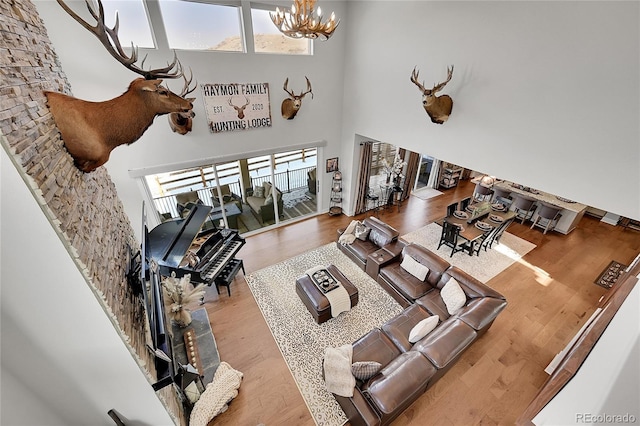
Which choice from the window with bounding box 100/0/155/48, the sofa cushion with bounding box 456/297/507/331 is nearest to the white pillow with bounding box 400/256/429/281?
the sofa cushion with bounding box 456/297/507/331

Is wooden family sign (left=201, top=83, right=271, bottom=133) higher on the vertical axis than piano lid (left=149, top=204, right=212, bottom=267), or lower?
higher

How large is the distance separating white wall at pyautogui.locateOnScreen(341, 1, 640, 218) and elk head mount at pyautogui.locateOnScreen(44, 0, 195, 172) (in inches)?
165

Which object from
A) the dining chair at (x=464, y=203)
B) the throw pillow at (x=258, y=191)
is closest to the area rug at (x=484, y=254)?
the dining chair at (x=464, y=203)

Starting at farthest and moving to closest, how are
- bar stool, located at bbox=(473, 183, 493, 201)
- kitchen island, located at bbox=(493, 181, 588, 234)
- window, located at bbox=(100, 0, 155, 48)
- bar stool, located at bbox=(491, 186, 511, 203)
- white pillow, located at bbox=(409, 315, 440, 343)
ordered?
bar stool, located at bbox=(473, 183, 493, 201)
bar stool, located at bbox=(491, 186, 511, 203)
kitchen island, located at bbox=(493, 181, 588, 234)
window, located at bbox=(100, 0, 155, 48)
white pillow, located at bbox=(409, 315, 440, 343)

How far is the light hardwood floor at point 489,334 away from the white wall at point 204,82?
260 centimetres

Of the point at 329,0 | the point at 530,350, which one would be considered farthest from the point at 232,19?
the point at 530,350

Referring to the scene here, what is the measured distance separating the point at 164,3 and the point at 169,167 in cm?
275

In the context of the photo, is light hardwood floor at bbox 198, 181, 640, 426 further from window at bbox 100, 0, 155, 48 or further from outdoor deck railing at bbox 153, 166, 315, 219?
window at bbox 100, 0, 155, 48

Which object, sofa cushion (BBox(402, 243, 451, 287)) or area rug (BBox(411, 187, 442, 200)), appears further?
area rug (BBox(411, 187, 442, 200))

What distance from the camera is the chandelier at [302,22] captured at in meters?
2.75

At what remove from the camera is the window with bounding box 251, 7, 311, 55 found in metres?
4.89

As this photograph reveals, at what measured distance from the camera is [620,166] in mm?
2795

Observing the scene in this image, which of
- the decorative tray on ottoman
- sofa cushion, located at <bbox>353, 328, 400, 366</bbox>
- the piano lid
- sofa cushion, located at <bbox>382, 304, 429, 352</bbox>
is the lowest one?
sofa cushion, located at <bbox>353, 328, 400, 366</bbox>

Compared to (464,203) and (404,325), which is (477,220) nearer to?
(464,203)
